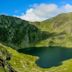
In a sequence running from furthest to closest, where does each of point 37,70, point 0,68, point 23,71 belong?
point 37,70
point 23,71
point 0,68

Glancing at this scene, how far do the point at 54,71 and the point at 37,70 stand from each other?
15.6 metres

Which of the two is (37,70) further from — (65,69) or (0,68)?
(0,68)

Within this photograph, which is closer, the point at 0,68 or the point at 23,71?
the point at 0,68

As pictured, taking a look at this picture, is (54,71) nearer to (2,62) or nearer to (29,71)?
(29,71)

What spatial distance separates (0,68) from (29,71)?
9342 centimetres

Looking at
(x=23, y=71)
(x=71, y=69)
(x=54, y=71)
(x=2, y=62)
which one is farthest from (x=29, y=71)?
(x=2, y=62)

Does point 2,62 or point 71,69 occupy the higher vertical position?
point 2,62

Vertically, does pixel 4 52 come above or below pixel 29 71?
above

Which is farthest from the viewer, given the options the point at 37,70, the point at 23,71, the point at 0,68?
the point at 37,70

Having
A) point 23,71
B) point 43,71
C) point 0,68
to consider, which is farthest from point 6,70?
point 43,71

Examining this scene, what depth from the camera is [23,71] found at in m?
178

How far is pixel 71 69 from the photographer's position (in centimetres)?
18412

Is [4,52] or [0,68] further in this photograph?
[4,52]

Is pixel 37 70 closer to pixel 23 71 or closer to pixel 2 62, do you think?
pixel 23 71
